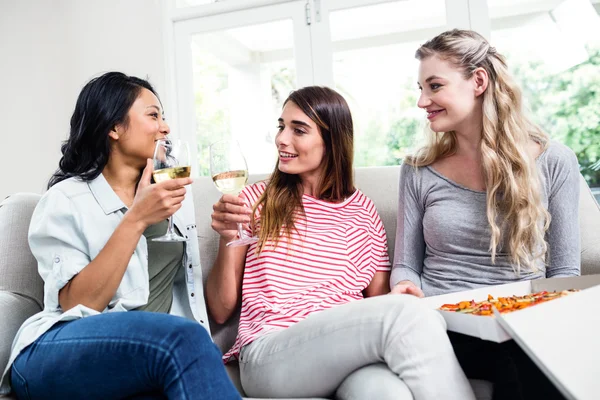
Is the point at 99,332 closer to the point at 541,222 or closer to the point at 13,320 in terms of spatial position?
the point at 13,320

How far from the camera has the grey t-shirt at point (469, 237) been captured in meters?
1.74

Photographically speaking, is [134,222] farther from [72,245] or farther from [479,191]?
[479,191]

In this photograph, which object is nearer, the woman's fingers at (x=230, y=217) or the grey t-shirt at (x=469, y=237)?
the woman's fingers at (x=230, y=217)

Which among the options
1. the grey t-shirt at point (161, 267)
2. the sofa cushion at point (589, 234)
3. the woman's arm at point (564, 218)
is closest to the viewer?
the grey t-shirt at point (161, 267)

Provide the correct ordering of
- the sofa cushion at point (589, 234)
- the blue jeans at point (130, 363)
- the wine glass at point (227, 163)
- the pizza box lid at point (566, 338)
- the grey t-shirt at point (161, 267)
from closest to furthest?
the pizza box lid at point (566, 338)
the blue jeans at point (130, 363)
the wine glass at point (227, 163)
the grey t-shirt at point (161, 267)
the sofa cushion at point (589, 234)

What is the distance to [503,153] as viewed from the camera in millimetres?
1776

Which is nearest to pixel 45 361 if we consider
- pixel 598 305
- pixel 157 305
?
pixel 157 305

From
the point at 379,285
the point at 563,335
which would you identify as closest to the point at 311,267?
the point at 379,285

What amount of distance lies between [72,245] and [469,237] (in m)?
1.05

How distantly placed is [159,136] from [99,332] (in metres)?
0.66

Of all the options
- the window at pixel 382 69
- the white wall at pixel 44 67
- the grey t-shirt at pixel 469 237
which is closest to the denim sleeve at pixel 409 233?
the grey t-shirt at pixel 469 237

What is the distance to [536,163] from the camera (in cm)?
180

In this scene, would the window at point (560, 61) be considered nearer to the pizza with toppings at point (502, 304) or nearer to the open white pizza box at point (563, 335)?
the pizza with toppings at point (502, 304)

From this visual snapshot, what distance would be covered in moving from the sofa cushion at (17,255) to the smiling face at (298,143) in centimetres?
75
